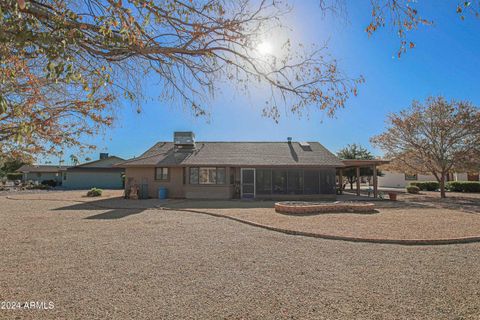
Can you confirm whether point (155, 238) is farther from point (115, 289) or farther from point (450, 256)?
point (450, 256)

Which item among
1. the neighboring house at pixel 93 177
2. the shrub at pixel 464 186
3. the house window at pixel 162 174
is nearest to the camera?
the house window at pixel 162 174

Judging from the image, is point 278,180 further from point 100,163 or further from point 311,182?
point 100,163

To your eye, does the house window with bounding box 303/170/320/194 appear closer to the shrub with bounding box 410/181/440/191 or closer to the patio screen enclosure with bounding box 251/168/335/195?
the patio screen enclosure with bounding box 251/168/335/195

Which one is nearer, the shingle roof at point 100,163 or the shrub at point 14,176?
the shingle roof at point 100,163

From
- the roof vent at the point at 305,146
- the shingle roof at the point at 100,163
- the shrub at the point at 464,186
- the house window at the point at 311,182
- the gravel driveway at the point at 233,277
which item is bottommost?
the gravel driveway at the point at 233,277

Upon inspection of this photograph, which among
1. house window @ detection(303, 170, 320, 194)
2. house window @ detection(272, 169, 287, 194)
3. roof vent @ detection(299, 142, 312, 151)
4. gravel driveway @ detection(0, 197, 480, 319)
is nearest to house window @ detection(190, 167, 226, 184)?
house window @ detection(272, 169, 287, 194)

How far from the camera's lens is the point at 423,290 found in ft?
12.1

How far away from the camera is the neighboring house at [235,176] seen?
710 inches

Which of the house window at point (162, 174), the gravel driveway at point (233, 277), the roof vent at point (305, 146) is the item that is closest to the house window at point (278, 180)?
the roof vent at point (305, 146)

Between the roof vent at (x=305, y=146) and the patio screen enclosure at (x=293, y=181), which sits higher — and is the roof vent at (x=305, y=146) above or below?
above

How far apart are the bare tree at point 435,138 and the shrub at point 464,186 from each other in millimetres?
9634

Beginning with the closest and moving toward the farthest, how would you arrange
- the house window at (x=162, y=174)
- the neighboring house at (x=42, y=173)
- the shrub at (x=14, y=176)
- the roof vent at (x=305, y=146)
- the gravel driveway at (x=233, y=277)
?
the gravel driveway at (x=233, y=277) < the house window at (x=162, y=174) < the roof vent at (x=305, y=146) < the neighboring house at (x=42, y=173) < the shrub at (x=14, y=176)

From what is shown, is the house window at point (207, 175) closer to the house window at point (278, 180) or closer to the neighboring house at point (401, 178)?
the house window at point (278, 180)

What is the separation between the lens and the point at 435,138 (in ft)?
65.8
